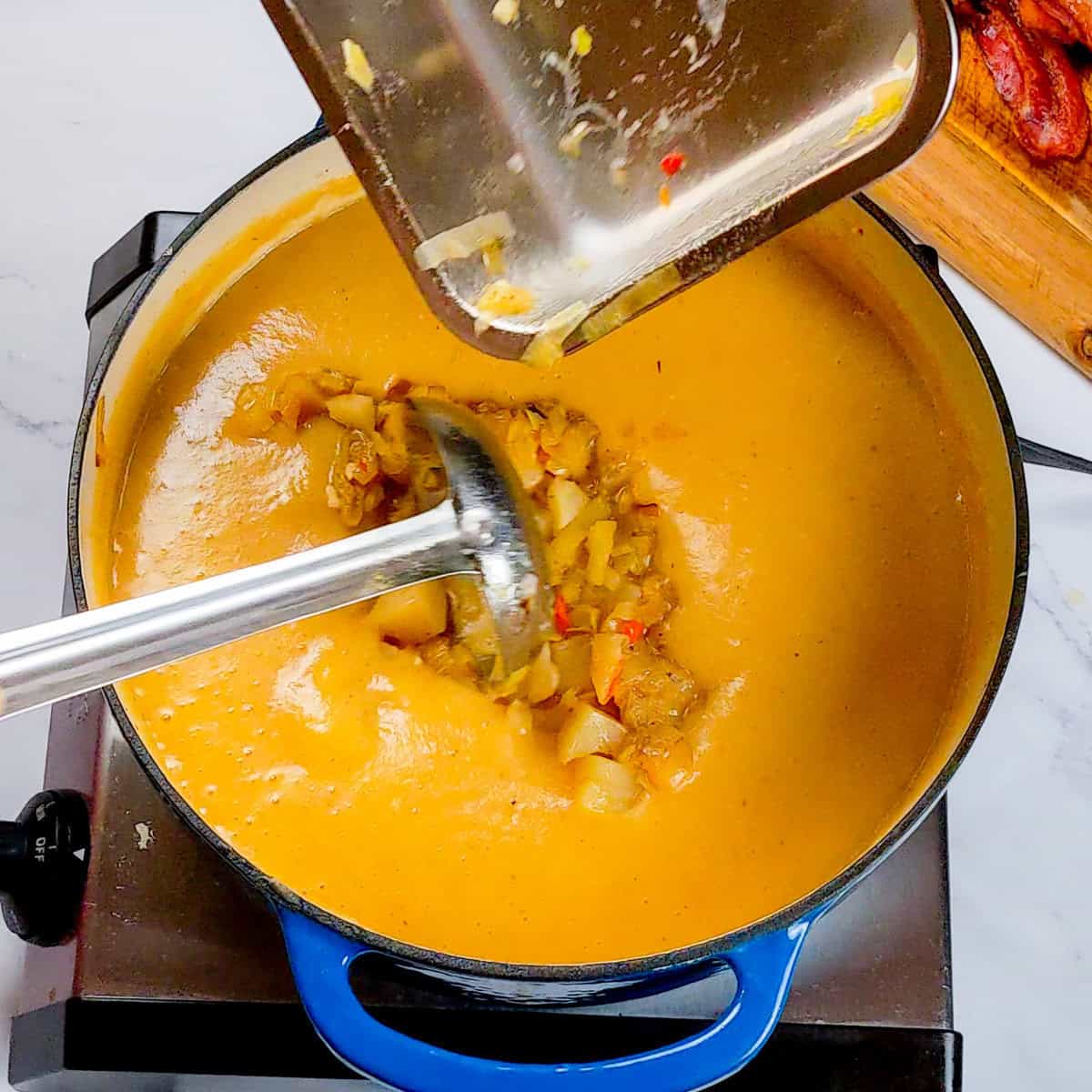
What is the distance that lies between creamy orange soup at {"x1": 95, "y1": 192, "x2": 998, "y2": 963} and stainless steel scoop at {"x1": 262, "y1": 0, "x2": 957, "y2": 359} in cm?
15

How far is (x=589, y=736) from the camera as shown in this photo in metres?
0.86

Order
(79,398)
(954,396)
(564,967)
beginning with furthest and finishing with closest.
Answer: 1. (79,398)
2. (954,396)
3. (564,967)

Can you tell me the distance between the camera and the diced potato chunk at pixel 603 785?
2.80ft

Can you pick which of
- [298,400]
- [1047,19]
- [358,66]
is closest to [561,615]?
[298,400]

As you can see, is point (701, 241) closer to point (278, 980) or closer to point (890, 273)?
point (890, 273)

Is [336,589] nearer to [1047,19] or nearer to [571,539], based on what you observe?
[571,539]

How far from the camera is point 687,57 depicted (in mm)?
756

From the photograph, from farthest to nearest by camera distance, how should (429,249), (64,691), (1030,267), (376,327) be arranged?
(1030,267)
(376,327)
(429,249)
(64,691)

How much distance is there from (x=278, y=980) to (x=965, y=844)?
20.8 inches

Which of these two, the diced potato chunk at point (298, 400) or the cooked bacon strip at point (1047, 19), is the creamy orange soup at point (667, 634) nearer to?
the diced potato chunk at point (298, 400)

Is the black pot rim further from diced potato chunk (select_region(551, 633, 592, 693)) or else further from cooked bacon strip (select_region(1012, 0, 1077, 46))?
cooked bacon strip (select_region(1012, 0, 1077, 46))

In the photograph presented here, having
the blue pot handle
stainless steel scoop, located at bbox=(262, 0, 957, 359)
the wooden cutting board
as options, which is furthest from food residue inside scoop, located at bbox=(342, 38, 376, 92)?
the wooden cutting board

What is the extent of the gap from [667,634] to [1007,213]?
21.9 inches

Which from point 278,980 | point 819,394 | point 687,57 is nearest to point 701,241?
point 687,57
